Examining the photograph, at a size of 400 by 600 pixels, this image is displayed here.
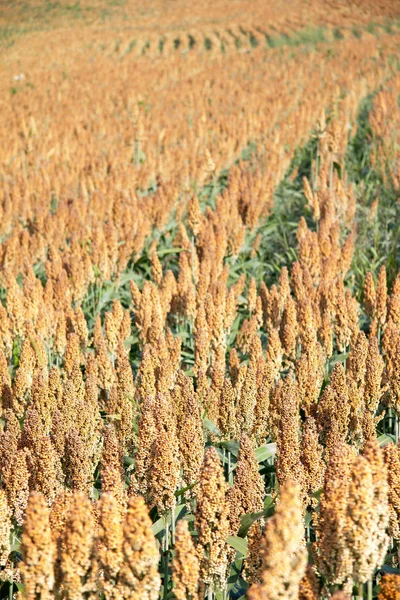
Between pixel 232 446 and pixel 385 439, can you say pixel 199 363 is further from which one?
pixel 385 439

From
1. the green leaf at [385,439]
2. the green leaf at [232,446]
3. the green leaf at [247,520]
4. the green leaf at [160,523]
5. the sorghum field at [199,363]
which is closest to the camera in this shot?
the sorghum field at [199,363]

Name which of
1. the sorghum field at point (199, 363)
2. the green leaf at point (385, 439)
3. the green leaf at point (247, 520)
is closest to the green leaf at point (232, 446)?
the sorghum field at point (199, 363)

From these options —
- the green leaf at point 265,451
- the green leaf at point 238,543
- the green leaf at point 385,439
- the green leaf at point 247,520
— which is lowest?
the green leaf at point 238,543

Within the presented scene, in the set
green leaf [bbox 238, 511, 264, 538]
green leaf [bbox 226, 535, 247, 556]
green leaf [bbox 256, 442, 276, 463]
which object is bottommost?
green leaf [bbox 226, 535, 247, 556]

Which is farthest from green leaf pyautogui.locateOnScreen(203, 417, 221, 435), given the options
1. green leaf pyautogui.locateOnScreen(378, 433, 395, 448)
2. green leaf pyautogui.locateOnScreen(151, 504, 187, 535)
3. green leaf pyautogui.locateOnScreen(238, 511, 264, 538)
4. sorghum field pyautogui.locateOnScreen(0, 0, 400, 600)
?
green leaf pyautogui.locateOnScreen(378, 433, 395, 448)

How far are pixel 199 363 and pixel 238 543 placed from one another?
1418 millimetres

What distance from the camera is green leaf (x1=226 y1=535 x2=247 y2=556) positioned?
2.87 meters

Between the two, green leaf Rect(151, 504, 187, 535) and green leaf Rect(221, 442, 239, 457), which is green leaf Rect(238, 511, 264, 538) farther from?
green leaf Rect(221, 442, 239, 457)

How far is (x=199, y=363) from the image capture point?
4211 millimetres

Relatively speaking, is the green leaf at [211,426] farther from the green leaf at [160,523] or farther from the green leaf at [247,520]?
the green leaf at [247,520]

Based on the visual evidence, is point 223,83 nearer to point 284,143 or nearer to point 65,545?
point 284,143

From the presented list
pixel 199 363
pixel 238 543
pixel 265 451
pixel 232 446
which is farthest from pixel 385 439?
pixel 238 543

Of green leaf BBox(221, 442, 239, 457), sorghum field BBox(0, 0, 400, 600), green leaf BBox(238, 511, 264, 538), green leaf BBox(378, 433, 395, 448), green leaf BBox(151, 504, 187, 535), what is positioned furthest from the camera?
green leaf BBox(378, 433, 395, 448)

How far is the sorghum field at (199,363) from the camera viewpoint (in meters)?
2.08
